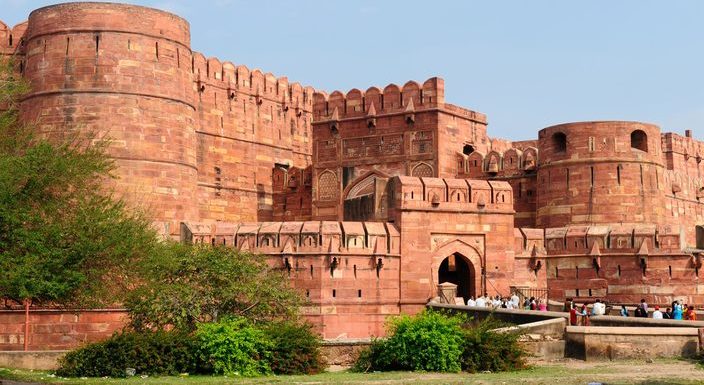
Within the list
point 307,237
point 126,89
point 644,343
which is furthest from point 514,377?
point 126,89

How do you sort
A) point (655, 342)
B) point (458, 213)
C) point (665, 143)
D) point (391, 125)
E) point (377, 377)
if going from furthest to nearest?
point (665, 143)
point (391, 125)
point (458, 213)
point (655, 342)
point (377, 377)

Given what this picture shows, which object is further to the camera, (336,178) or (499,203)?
(336,178)

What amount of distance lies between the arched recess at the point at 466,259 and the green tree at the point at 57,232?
32.2 ft

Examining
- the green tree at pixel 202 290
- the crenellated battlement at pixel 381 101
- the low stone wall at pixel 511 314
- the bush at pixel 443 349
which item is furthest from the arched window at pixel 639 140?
the bush at pixel 443 349

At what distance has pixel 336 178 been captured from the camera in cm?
3656

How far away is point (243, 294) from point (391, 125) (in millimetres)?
15034

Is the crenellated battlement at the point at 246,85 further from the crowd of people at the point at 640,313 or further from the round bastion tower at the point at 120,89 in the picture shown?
the crowd of people at the point at 640,313

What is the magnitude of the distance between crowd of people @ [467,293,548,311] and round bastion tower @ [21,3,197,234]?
26.0 feet

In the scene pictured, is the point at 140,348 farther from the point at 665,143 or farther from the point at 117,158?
the point at 665,143

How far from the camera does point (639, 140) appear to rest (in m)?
32.8

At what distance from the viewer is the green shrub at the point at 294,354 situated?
1638 cm

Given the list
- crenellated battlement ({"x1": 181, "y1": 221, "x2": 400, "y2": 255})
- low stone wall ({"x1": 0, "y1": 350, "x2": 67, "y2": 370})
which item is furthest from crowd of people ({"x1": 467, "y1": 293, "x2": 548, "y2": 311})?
low stone wall ({"x1": 0, "y1": 350, "x2": 67, "y2": 370})

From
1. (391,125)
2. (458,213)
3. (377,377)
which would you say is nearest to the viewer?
(377,377)

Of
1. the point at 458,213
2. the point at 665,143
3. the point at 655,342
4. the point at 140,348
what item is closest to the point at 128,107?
the point at 458,213
